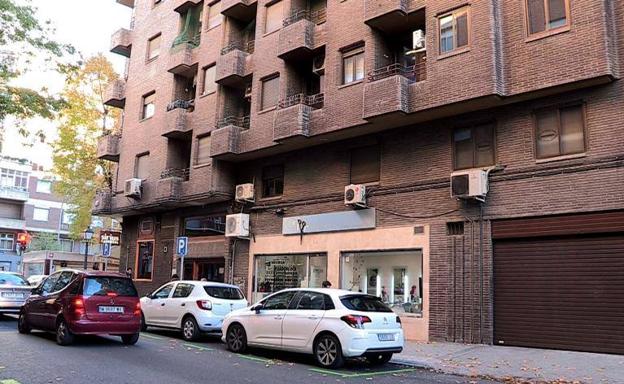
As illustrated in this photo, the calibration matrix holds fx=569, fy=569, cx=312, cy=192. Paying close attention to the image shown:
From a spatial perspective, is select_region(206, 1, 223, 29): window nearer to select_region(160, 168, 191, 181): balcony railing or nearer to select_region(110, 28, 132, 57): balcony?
select_region(160, 168, 191, 181): balcony railing

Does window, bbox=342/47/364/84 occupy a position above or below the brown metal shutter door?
above

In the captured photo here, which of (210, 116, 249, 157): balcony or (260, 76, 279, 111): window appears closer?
(260, 76, 279, 111): window

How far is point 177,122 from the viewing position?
2375 cm

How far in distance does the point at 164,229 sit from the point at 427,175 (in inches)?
558

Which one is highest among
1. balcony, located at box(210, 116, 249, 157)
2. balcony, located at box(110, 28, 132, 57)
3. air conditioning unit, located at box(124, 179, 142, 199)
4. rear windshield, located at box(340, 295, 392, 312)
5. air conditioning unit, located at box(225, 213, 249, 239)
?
balcony, located at box(110, 28, 132, 57)

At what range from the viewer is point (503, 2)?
1444 cm

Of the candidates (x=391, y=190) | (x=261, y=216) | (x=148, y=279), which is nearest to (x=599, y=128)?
(x=391, y=190)

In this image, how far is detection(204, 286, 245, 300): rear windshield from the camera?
14.9m

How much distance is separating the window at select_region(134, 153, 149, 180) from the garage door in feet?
55.4

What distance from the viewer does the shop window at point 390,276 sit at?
16.0 metres

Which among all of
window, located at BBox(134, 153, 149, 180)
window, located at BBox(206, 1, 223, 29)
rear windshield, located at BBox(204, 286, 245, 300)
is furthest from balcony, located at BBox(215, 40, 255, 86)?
rear windshield, located at BBox(204, 286, 245, 300)

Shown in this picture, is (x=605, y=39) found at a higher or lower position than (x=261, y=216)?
higher

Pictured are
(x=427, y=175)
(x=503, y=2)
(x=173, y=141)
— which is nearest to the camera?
(x=503, y=2)

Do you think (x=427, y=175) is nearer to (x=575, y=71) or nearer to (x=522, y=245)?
(x=522, y=245)
